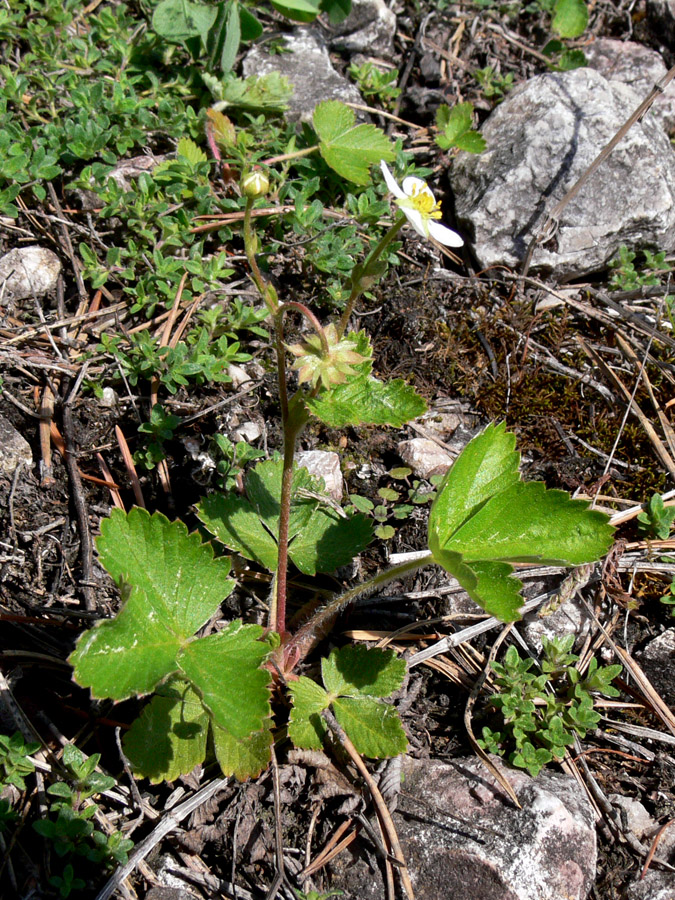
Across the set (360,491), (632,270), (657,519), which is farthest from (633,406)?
(360,491)

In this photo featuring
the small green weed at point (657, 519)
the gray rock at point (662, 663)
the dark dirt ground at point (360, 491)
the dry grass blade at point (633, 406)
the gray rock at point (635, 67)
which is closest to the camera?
the dark dirt ground at point (360, 491)

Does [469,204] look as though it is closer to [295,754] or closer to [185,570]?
[185,570]

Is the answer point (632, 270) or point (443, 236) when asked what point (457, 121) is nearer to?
point (632, 270)

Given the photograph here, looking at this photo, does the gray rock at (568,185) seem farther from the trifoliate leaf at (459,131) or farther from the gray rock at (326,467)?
the gray rock at (326,467)

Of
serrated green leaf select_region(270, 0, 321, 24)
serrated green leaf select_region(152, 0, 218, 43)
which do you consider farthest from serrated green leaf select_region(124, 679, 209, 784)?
serrated green leaf select_region(270, 0, 321, 24)

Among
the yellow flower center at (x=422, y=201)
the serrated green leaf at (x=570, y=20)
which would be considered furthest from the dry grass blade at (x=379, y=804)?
the serrated green leaf at (x=570, y=20)

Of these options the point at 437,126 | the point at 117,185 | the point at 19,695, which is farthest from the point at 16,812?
the point at 437,126

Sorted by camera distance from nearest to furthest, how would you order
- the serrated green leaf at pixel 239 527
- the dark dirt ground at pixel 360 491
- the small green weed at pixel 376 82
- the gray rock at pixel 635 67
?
the dark dirt ground at pixel 360 491 → the serrated green leaf at pixel 239 527 → the small green weed at pixel 376 82 → the gray rock at pixel 635 67
